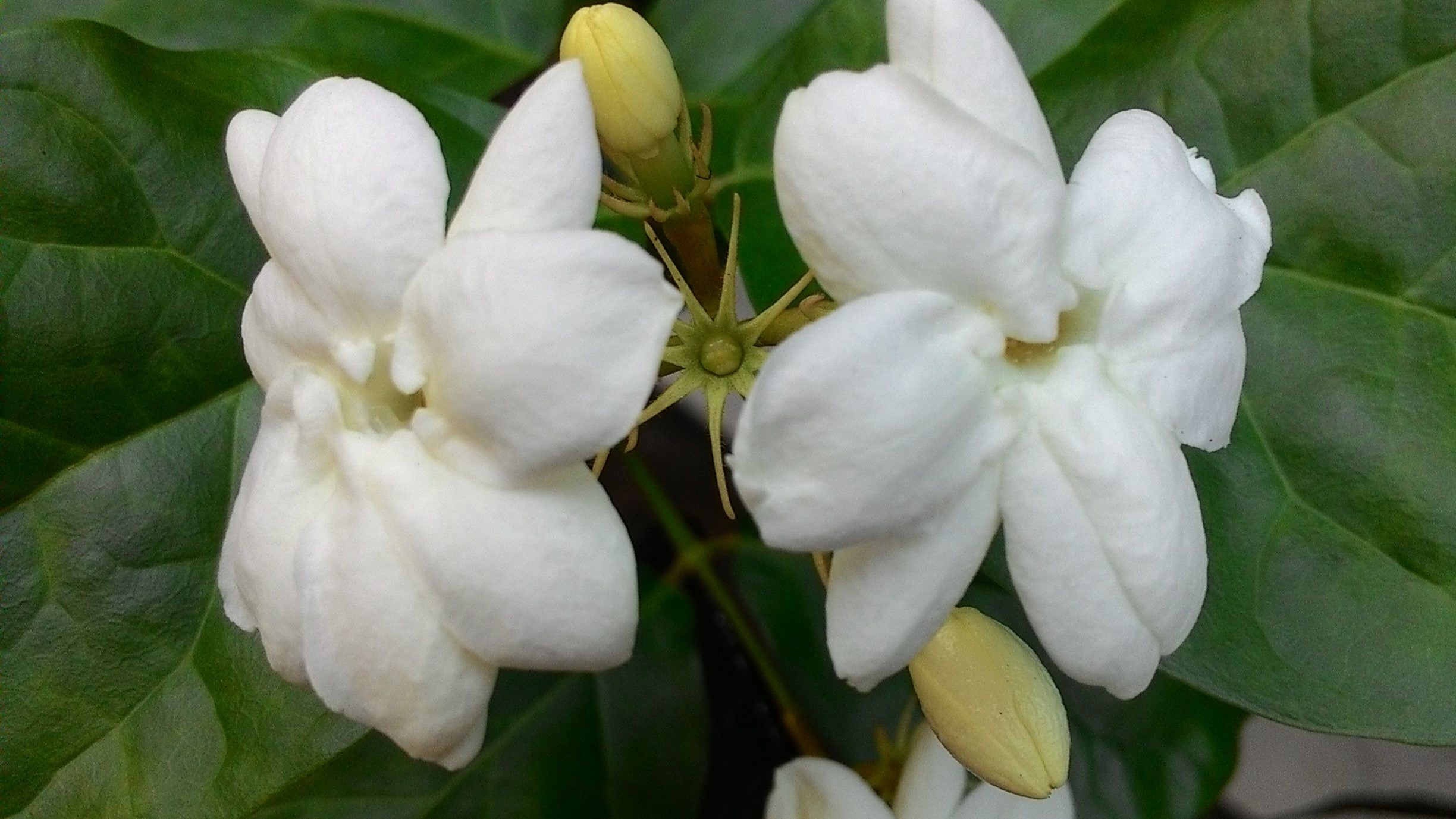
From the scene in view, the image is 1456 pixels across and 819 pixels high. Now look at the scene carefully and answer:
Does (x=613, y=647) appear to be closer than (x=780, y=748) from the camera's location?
Yes

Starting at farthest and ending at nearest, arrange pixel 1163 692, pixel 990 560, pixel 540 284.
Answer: pixel 1163 692, pixel 990 560, pixel 540 284

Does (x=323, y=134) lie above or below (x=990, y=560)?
above

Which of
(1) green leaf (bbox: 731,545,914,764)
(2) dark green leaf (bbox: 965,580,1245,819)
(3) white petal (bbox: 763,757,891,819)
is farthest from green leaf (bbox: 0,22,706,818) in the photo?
(2) dark green leaf (bbox: 965,580,1245,819)

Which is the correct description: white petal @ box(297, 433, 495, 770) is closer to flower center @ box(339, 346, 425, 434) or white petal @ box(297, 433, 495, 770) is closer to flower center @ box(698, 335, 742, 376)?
flower center @ box(339, 346, 425, 434)

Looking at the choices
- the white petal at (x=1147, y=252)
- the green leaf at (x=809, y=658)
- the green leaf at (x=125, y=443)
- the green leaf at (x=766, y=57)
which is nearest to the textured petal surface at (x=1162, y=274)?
the white petal at (x=1147, y=252)

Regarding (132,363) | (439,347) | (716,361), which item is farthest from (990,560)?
(132,363)

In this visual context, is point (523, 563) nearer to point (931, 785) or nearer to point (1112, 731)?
point (931, 785)

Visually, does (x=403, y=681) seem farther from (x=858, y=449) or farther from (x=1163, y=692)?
(x=1163, y=692)
